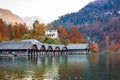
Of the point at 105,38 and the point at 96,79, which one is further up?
the point at 105,38

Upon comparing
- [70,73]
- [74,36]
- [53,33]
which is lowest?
[70,73]

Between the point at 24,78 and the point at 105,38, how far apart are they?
171 meters

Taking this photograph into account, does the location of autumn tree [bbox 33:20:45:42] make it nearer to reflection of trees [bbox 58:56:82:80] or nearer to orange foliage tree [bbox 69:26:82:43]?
orange foliage tree [bbox 69:26:82:43]

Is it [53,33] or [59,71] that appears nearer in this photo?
[59,71]

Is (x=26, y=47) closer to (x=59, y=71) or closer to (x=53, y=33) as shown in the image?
(x=59, y=71)

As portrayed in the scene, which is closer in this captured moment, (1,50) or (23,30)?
(1,50)

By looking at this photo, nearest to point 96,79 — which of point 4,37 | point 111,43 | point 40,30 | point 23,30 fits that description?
point 4,37

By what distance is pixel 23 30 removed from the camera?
12688 cm

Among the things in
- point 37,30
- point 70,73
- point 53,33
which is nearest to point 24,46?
point 37,30

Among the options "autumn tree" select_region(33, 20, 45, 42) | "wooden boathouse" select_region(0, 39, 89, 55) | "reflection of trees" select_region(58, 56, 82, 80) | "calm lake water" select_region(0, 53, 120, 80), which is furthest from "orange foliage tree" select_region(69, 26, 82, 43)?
"reflection of trees" select_region(58, 56, 82, 80)

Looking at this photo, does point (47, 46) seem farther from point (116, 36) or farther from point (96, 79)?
point (116, 36)

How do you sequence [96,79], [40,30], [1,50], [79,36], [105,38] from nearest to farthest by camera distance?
[96,79]
[1,50]
[40,30]
[79,36]
[105,38]

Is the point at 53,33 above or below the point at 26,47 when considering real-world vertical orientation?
above

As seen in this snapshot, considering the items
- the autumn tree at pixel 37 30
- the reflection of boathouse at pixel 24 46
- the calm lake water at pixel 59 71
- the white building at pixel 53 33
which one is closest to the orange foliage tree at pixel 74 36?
the white building at pixel 53 33
